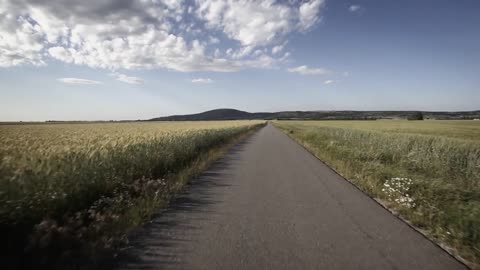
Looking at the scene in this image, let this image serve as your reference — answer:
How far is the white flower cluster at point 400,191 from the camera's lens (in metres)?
5.88

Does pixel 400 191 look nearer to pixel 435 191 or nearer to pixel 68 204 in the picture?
pixel 435 191

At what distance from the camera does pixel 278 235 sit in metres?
4.23

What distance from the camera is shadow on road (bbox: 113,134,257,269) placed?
337 centimetres

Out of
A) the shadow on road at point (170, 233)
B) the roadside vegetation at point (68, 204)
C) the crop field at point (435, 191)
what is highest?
the roadside vegetation at point (68, 204)

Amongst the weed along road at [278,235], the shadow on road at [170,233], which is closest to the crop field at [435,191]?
the weed along road at [278,235]

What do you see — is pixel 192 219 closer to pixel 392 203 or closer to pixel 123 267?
pixel 123 267

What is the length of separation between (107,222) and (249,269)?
8.25 ft

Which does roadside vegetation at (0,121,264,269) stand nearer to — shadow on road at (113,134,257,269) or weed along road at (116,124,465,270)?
shadow on road at (113,134,257,269)

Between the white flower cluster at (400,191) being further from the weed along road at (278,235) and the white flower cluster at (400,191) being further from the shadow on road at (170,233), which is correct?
the shadow on road at (170,233)

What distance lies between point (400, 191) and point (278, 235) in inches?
156

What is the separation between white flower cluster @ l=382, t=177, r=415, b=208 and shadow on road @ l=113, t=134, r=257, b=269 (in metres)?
3.96

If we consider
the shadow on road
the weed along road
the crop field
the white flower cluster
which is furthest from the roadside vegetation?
the white flower cluster

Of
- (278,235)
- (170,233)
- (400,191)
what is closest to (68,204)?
(170,233)

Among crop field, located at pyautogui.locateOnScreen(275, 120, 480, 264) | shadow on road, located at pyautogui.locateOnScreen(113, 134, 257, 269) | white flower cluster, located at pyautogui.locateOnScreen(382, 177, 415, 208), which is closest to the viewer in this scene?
shadow on road, located at pyautogui.locateOnScreen(113, 134, 257, 269)
